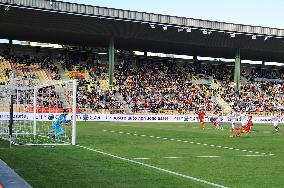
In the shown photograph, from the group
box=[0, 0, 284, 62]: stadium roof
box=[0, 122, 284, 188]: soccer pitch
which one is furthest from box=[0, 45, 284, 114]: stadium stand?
box=[0, 122, 284, 188]: soccer pitch

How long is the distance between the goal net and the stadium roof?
880 cm

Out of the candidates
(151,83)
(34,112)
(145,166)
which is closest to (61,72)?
(151,83)

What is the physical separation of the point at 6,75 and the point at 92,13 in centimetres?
1155

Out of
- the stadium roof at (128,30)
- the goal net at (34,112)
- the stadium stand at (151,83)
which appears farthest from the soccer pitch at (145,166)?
the stadium roof at (128,30)

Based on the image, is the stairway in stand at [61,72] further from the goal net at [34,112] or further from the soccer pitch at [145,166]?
the soccer pitch at [145,166]

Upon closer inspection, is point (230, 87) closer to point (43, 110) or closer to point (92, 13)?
point (92, 13)

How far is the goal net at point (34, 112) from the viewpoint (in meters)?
23.8

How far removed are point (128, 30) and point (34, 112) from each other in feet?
105

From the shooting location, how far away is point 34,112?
3025 cm

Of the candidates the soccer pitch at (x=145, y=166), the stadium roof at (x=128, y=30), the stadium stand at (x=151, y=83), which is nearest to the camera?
the soccer pitch at (x=145, y=166)

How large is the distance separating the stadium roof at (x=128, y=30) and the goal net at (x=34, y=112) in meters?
8.80

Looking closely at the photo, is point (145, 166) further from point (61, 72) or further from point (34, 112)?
point (61, 72)

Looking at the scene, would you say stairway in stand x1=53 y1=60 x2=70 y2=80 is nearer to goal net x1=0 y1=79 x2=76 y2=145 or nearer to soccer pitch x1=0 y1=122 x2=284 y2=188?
goal net x1=0 y1=79 x2=76 y2=145

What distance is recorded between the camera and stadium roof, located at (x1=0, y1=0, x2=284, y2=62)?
5416cm
